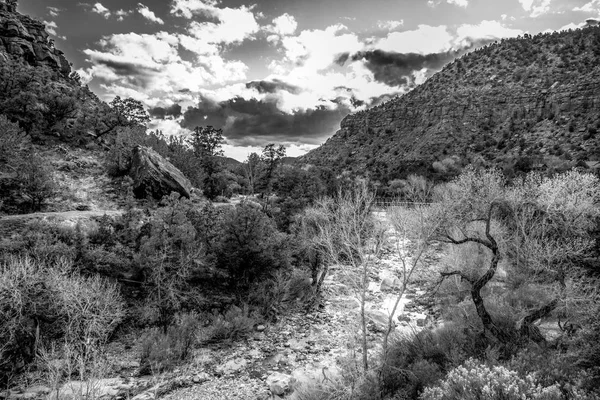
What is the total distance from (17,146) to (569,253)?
34.0 metres

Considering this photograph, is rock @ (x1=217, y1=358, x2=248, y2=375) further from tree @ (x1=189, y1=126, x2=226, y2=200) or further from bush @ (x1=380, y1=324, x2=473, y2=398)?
tree @ (x1=189, y1=126, x2=226, y2=200)

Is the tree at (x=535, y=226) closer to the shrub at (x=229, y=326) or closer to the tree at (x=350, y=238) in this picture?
the tree at (x=350, y=238)

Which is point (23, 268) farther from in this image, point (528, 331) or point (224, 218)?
point (528, 331)

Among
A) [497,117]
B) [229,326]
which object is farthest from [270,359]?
[497,117]

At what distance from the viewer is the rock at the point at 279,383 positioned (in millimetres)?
11969

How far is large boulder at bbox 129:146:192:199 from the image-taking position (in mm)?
22594

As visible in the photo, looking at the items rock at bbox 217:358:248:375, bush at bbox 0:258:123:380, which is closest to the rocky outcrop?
bush at bbox 0:258:123:380

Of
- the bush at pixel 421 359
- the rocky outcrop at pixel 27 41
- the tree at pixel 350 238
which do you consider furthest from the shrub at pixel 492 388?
the rocky outcrop at pixel 27 41

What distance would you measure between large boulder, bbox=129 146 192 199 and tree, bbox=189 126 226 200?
18.2 ft

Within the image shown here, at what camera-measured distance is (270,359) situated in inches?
566

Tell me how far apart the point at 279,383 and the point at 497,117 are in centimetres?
6218

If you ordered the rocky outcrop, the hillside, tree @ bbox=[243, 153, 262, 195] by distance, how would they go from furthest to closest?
1. the rocky outcrop
2. the hillside
3. tree @ bbox=[243, 153, 262, 195]

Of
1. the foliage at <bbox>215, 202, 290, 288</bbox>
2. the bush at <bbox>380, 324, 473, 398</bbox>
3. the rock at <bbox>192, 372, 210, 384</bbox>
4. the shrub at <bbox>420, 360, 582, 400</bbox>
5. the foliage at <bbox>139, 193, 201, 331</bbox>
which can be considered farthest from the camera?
the foliage at <bbox>215, 202, 290, 288</bbox>

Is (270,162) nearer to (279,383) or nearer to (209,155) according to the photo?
(209,155)
